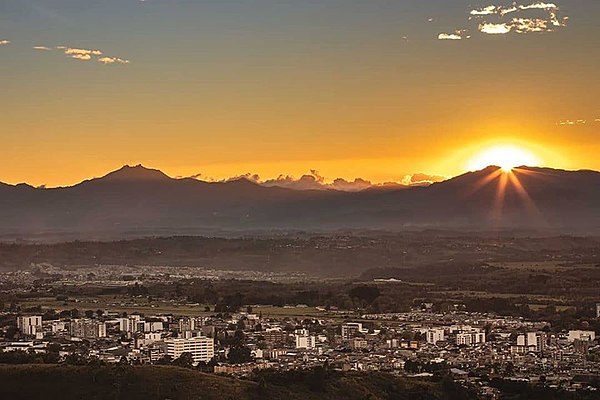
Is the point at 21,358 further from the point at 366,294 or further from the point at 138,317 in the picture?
the point at 366,294

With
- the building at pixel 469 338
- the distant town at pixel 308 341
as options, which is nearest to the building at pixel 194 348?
the distant town at pixel 308 341

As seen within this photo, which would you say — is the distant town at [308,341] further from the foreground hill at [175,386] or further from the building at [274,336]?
the foreground hill at [175,386]

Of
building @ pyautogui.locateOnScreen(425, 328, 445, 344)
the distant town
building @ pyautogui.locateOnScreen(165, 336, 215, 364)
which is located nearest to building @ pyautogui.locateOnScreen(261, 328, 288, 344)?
the distant town

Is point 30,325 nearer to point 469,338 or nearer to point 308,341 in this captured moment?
point 308,341

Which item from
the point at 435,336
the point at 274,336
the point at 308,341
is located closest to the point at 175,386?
the point at 308,341

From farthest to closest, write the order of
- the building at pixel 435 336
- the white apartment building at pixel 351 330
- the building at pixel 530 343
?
the white apartment building at pixel 351 330 → the building at pixel 435 336 → the building at pixel 530 343

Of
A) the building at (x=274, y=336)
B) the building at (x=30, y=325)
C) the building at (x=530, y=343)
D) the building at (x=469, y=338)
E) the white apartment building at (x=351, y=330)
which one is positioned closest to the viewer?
the building at (x=530, y=343)
